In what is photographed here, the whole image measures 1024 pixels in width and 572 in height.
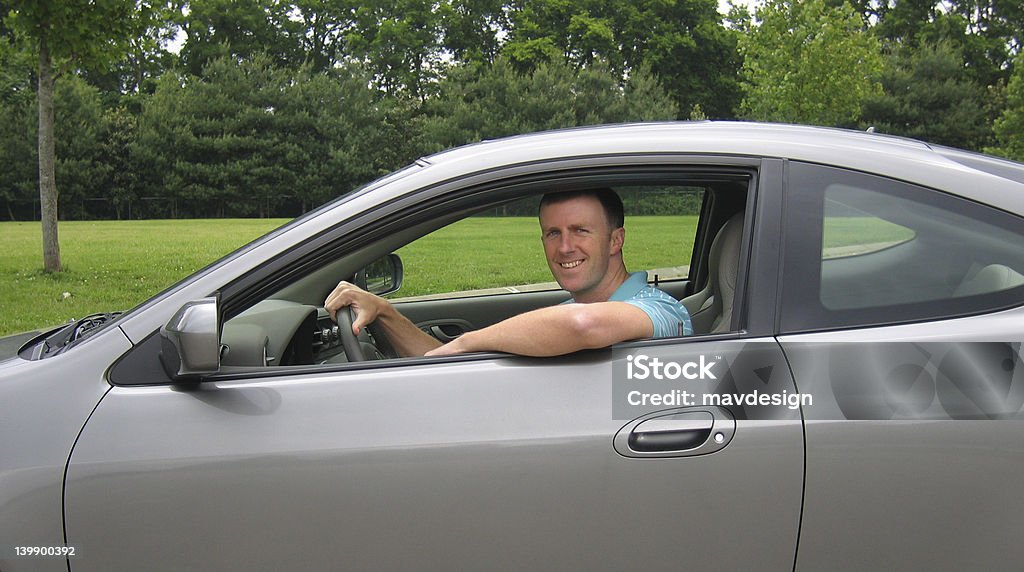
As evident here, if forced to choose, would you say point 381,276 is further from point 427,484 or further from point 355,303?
point 427,484

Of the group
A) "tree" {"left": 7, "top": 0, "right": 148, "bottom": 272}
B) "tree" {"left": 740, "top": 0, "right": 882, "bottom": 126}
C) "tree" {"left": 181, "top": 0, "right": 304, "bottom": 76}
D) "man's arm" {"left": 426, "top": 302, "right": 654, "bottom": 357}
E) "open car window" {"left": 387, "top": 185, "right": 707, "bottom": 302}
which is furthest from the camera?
"tree" {"left": 181, "top": 0, "right": 304, "bottom": 76}

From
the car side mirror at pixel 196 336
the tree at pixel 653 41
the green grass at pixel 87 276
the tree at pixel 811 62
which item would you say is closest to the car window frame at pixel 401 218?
the car side mirror at pixel 196 336

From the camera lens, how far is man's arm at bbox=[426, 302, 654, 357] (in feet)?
6.52

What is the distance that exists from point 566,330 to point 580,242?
58 centimetres

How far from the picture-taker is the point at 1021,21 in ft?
202

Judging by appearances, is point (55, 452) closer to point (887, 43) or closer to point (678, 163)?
point (678, 163)

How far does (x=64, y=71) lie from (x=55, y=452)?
13.7m

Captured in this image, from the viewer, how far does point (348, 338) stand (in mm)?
2496

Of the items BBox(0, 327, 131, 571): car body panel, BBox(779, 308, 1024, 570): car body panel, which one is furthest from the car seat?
BBox(0, 327, 131, 571): car body panel

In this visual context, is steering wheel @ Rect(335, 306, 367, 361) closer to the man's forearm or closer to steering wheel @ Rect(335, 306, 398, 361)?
steering wheel @ Rect(335, 306, 398, 361)

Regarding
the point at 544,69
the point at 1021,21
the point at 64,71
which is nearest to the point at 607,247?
the point at 64,71

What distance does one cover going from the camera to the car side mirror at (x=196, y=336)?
187cm

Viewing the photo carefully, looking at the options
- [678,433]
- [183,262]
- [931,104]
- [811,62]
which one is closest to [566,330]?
[678,433]

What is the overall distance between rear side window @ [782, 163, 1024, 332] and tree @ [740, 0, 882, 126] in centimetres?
3125
